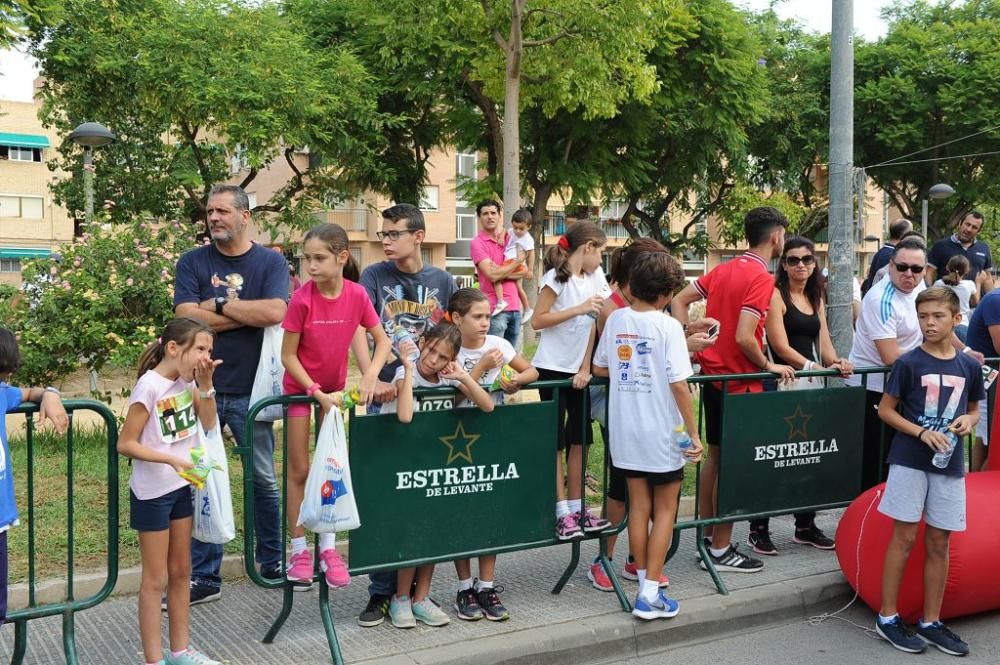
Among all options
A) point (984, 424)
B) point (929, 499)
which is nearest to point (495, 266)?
point (984, 424)

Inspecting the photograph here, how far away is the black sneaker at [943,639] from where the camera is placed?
4.65 metres

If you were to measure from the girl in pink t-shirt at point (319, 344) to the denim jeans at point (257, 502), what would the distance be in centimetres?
47

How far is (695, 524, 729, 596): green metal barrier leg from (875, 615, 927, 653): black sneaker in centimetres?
82

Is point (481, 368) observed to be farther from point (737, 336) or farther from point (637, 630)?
point (737, 336)

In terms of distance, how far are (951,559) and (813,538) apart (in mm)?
1430

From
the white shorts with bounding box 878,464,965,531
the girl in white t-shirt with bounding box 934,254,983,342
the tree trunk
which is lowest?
the white shorts with bounding box 878,464,965,531

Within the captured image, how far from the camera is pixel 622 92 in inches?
645

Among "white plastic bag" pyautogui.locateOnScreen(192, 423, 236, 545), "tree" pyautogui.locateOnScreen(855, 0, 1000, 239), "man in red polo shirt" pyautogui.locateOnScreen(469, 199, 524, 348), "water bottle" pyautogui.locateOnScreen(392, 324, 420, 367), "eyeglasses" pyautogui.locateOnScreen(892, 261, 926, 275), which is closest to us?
"white plastic bag" pyautogui.locateOnScreen(192, 423, 236, 545)

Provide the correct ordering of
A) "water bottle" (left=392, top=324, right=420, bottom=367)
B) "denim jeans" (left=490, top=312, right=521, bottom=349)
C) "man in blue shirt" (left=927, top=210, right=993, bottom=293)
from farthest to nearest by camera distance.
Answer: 1. "man in blue shirt" (left=927, top=210, right=993, bottom=293)
2. "denim jeans" (left=490, top=312, right=521, bottom=349)
3. "water bottle" (left=392, top=324, right=420, bottom=367)

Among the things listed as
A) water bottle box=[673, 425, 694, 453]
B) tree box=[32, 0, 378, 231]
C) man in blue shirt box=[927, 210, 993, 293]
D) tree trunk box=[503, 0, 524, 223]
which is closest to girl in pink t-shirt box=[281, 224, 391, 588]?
water bottle box=[673, 425, 694, 453]

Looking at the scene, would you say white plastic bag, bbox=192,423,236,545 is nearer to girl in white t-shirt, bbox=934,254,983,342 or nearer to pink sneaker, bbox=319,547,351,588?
pink sneaker, bbox=319,547,351,588

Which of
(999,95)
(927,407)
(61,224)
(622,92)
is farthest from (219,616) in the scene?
(61,224)

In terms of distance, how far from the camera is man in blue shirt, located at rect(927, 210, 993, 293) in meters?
9.89

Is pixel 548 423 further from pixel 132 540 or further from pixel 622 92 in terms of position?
pixel 622 92
